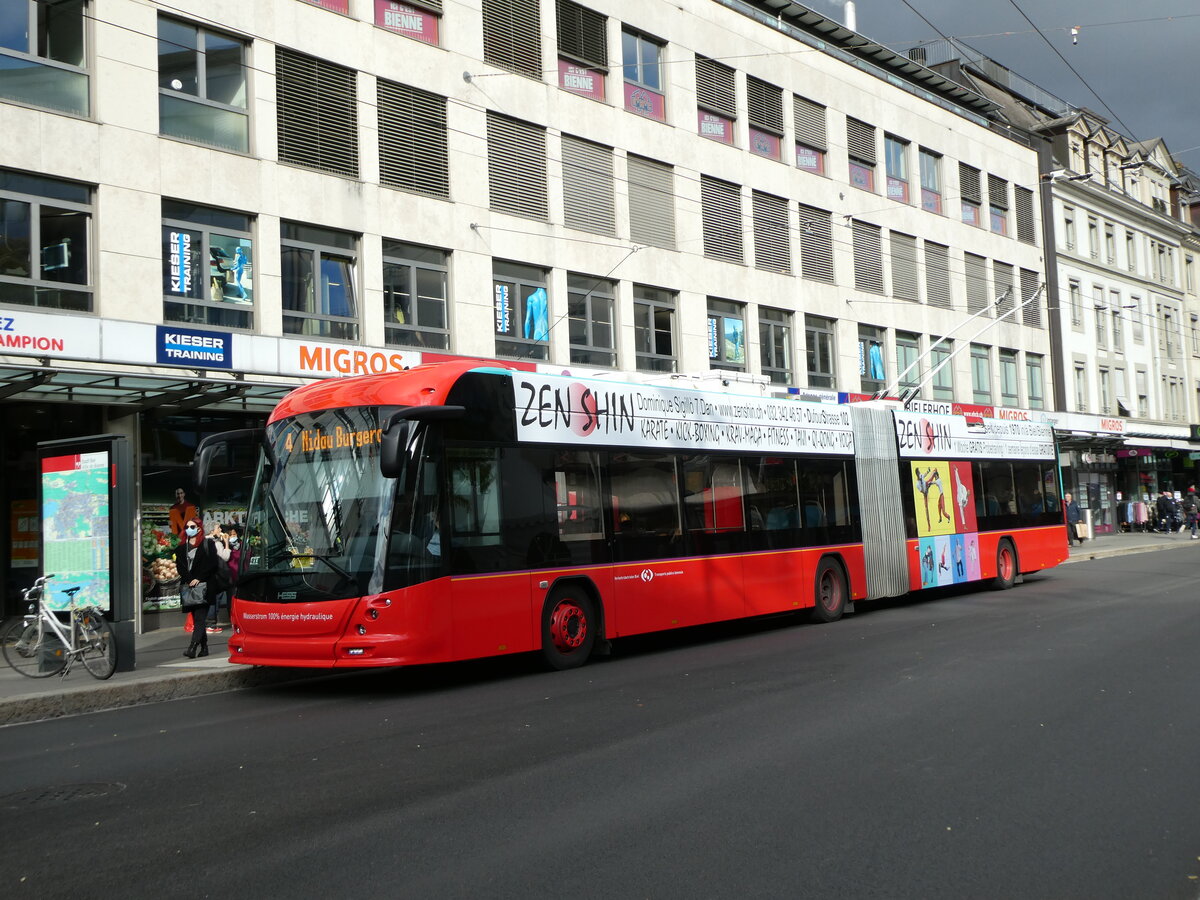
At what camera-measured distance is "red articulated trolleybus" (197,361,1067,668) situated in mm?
10945

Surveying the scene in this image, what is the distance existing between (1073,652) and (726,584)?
4.37m

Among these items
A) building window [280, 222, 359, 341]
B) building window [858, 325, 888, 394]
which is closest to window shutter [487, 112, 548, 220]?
building window [280, 222, 359, 341]

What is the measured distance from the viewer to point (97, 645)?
12.1 metres

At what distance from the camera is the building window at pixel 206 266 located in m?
18.0

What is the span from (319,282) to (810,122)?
17.0 metres

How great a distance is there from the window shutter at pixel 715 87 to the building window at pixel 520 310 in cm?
757

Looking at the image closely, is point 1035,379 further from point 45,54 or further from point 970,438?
point 45,54

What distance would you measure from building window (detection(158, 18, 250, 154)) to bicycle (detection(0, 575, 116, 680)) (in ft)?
28.6

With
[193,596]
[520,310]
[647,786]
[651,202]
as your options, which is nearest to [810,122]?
[651,202]

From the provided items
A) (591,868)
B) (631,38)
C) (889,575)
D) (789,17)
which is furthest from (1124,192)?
(591,868)

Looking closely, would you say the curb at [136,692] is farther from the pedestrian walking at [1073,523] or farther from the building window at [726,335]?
the pedestrian walking at [1073,523]

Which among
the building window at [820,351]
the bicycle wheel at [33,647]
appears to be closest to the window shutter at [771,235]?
the building window at [820,351]

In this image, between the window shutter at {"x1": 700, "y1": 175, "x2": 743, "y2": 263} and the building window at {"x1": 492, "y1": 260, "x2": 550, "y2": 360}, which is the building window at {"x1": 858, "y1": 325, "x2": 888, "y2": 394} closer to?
the window shutter at {"x1": 700, "y1": 175, "x2": 743, "y2": 263}

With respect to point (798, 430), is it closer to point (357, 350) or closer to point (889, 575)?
point (889, 575)
